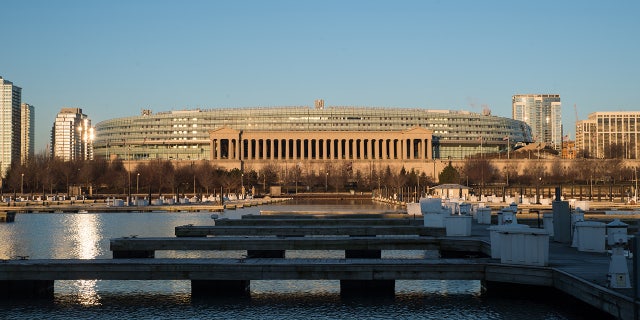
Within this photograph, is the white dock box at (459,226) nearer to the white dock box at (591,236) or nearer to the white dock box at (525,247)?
the white dock box at (591,236)

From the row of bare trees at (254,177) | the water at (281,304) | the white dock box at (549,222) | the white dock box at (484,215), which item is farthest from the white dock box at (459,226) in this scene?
the row of bare trees at (254,177)

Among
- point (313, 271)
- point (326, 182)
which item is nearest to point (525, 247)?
point (313, 271)

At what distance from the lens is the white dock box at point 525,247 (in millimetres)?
19016

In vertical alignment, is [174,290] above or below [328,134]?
below

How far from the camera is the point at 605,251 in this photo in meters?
22.2

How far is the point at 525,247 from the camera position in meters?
19.3

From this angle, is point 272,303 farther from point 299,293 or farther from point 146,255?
point 146,255

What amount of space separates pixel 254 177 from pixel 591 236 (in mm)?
126647

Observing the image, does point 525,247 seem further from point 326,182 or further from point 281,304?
point 326,182

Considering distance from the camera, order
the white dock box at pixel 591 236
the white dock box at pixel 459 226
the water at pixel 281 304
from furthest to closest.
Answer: the white dock box at pixel 459 226 < the white dock box at pixel 591 236 < the water at pixel 281 304

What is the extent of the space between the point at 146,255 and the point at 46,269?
22.0 ft

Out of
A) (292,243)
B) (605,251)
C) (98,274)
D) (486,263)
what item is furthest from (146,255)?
(605,251)

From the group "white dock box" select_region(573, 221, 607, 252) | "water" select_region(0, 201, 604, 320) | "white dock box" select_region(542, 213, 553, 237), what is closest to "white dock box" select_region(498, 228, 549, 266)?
"water" select_region(0, 201, 604, 320)

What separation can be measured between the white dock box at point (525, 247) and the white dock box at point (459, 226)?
850 cm
